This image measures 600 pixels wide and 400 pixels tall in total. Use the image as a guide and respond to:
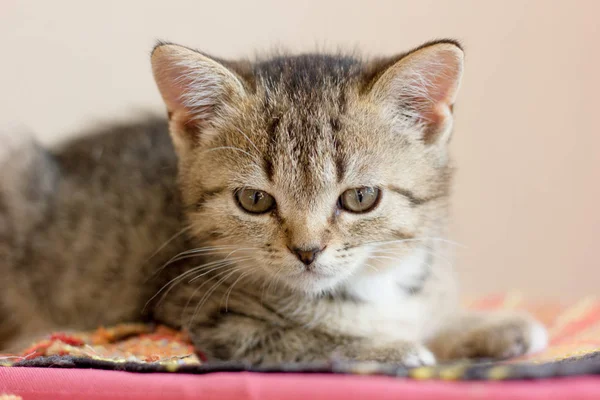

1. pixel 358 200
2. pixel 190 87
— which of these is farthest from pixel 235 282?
pixel 190 87

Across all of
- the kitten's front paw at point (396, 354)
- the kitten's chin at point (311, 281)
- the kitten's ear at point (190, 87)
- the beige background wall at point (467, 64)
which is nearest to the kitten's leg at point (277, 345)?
the kitten's front paw at point (396, 354)

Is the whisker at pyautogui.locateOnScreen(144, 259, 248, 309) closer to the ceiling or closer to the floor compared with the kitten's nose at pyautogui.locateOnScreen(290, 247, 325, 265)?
closer to the floor

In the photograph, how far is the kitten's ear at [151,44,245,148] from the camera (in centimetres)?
129

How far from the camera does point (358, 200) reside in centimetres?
124

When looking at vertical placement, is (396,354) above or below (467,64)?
below

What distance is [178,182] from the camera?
1.47m

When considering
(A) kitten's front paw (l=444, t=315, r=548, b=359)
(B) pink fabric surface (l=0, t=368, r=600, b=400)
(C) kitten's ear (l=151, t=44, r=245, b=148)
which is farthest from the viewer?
(A) kitten's front paw (l=444, t=315, r=548, b=359)

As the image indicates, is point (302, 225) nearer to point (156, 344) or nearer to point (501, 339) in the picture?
point (156, 344)

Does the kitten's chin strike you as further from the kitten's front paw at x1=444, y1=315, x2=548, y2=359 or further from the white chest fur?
the kitten's front paw at x1=444, y1=315, x2=548, y2=359

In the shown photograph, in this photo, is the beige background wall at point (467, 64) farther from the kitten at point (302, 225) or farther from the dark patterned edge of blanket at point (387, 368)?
the dark patterned edge of blanket at point (387, 368)

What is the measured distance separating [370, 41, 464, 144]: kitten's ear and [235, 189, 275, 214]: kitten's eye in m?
0.31

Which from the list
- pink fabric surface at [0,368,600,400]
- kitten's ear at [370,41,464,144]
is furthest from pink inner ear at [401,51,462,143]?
pink fabric surface at [0,368,600,400]

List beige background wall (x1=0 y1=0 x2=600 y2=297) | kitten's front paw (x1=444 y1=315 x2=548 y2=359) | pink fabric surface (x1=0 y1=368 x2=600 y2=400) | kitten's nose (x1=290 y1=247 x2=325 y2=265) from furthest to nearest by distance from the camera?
beige background wall (x1=0 y1=0 x2=600 y2=297)
kitten's front paw (x1=444 y1=315 x2=548 y2=359)
kitten's nose (x1=290 y1=247 x2=325 y2=265)
pink fabric surface (x1=0 y1=368 x2=600 y2=400)

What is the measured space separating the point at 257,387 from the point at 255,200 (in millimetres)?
454
